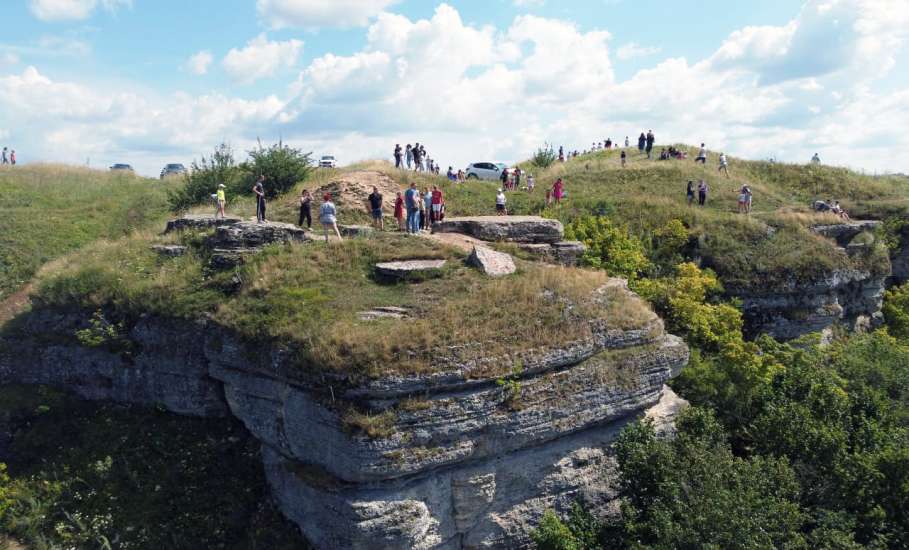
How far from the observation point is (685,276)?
24734 millimetres

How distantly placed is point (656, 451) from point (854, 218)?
98.5 feet

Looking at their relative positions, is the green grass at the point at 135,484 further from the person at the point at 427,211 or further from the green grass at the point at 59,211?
the green grass at the point at 59,211

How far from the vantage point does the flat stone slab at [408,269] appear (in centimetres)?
1686

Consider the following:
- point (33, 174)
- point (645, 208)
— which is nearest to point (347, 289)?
point (645, 208)

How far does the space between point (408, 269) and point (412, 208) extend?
16.4 ft

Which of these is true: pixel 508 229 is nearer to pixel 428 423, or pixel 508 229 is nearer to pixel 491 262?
pixel 491 262

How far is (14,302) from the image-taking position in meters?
26.1

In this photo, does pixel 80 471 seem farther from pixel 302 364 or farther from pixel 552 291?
pixel 552 291

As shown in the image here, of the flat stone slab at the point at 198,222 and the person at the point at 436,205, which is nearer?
the flat stone slab at the point at 198,222

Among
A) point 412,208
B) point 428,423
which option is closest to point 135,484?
point 428,423

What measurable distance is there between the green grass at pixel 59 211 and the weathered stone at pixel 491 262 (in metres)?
22.1

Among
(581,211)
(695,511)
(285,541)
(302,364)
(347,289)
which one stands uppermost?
(581,211)

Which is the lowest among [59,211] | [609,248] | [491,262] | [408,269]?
[609,248]

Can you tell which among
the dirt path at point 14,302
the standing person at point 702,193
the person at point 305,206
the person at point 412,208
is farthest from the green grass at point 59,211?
the standing person at point 702,193
